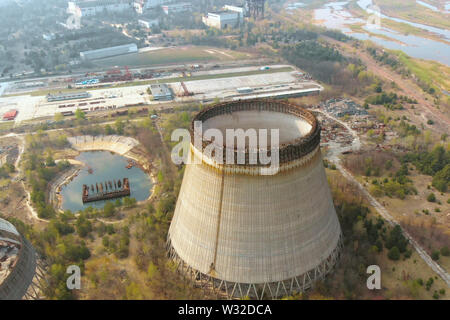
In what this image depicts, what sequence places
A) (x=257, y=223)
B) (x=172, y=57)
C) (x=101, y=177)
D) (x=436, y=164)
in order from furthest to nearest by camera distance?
(x=172, y=57) → (x=101, y=177) → (x=436, y=164) → (x=257, y=223)

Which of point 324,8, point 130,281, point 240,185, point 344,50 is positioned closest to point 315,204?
point 240,185

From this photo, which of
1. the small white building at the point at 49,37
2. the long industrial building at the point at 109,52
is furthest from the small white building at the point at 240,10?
the small white building at the point at 49,37

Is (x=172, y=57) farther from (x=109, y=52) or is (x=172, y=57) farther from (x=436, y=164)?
(x=436, y=164)

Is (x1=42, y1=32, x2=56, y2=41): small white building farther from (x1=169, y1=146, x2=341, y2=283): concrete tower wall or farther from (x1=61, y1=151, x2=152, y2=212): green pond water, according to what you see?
(x1=169, y1=146, x2=341, y2=283): concrete tower wall

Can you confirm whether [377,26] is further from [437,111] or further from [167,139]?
[167,139]

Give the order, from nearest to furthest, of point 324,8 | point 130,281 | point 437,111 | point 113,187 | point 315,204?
1. point 315,204
2. point 130,281
3. point 113,187
4. point 437,111
5. point 324,8

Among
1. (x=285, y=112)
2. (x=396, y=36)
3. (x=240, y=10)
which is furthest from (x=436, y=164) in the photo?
(x=240, y=10)
